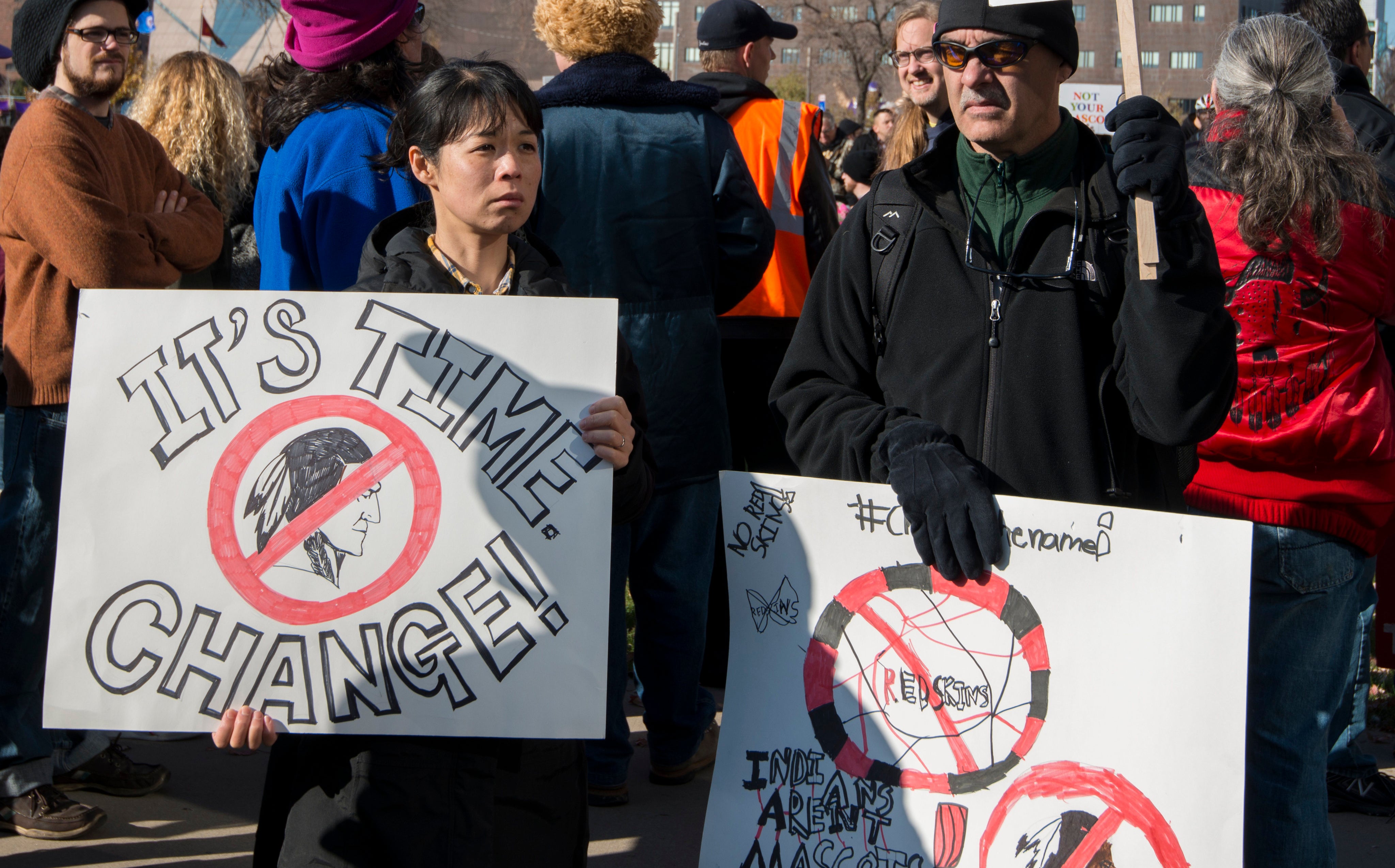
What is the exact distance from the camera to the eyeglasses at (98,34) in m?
3.16

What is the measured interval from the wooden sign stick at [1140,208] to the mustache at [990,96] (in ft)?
0.69

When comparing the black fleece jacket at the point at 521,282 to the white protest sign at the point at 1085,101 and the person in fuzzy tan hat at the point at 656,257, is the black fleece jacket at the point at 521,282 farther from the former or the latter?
the white protest sign at the point at 1085,101

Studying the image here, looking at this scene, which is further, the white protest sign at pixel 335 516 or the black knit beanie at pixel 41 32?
the black knit beanie at pixel 41 32

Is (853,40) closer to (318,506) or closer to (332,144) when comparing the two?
(332,144)

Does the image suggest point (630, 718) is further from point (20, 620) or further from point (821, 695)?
point (821, 695)

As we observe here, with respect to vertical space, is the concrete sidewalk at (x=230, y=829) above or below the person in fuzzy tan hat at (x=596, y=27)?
below

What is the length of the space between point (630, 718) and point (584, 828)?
2.18m

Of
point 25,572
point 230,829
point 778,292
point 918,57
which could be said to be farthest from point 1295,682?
point 25,572

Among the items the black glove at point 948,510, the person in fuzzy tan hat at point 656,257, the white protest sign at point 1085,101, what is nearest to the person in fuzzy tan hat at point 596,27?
the person in fuzzy tan hat at point 656,257

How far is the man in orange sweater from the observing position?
3.04m

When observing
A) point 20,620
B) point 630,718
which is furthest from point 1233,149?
point 20,620

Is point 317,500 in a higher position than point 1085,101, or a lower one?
lower

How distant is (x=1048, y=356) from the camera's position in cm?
205

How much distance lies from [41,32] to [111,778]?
2.06m
